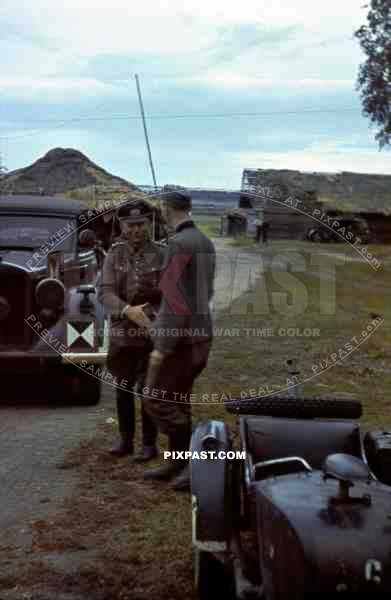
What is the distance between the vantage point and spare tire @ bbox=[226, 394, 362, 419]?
179 inches

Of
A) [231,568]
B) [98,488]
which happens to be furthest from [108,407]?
[231,568]

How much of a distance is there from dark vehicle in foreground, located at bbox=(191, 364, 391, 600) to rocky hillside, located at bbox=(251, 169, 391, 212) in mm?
40037

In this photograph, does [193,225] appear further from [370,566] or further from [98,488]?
[370,566]

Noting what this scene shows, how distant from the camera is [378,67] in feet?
108

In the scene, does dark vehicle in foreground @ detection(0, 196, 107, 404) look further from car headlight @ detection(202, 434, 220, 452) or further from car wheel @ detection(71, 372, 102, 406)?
car headlight @ detection(202, 434, 220, 452)

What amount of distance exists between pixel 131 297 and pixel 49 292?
7.05 ft

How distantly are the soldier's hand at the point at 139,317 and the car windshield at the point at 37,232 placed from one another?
3264 mm

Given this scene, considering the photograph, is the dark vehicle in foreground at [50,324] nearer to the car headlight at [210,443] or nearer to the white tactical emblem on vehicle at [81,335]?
the white tactical emblem on vehicle at [81,335]

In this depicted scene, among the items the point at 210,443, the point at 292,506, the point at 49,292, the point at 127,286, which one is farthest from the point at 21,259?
the point at 292,506

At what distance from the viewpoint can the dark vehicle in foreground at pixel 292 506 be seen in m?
3.00

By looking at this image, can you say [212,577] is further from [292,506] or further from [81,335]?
[81,335]

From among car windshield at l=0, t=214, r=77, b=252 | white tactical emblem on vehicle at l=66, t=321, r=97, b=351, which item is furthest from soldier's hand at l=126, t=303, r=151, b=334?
car windshield at l=0, t=214, r=77, b=252

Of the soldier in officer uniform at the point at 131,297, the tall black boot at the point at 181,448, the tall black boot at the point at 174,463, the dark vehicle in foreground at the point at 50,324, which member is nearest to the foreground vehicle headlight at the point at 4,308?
the dark vehicle in foreground at the point at 50,324

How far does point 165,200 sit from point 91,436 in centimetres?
Result: 251
